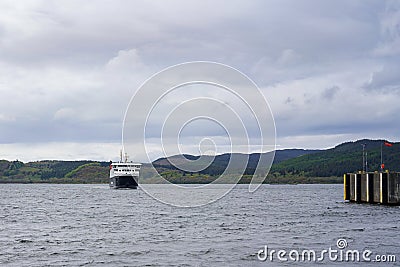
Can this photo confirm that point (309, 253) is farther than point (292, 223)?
No

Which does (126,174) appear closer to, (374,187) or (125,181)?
(125,181)

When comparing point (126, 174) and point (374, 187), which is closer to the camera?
point (374, 187)

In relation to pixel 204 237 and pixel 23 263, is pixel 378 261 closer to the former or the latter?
pixel 204 237

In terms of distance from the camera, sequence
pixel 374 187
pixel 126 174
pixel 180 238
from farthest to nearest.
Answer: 1. pixel 126 174
2. pixel 374 187
3. pixel 180 238

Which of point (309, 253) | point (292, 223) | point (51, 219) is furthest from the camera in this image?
point (51, 219)

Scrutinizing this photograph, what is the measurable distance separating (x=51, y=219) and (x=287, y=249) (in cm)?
3684

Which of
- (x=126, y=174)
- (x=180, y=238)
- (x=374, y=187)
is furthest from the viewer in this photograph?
(x=126, y=174)

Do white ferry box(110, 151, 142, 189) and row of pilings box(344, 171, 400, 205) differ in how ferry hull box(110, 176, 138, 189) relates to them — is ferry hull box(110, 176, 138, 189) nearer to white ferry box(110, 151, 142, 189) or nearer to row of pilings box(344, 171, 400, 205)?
white ferry box(110, 151, 142, 189)

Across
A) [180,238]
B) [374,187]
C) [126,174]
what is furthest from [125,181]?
[180,238]

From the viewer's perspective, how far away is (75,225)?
196 ft

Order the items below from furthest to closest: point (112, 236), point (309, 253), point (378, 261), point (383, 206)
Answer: point (383, 206), point (112, 236), point (309, 253), point (378, 261)

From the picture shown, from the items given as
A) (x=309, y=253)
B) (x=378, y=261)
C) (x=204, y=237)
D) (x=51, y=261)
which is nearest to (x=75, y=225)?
(x=204, y=237)

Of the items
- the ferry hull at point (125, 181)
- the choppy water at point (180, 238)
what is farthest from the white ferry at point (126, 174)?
the choppy water at point (180, 238)

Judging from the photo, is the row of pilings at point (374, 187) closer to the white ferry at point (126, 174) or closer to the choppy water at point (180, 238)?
the choppy water at point (180, 238)
